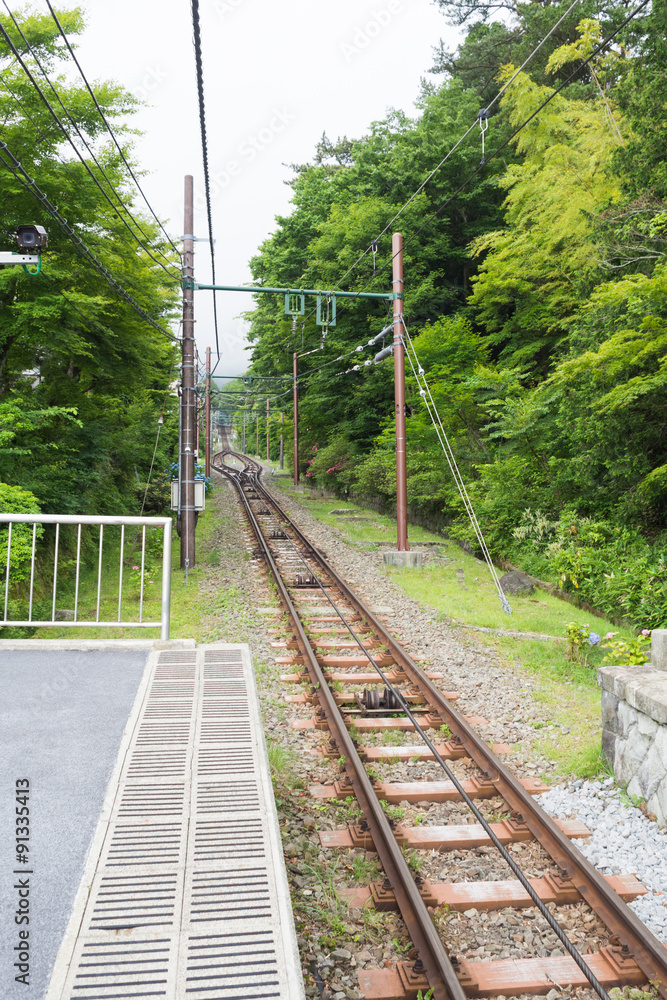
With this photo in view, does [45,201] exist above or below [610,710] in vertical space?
above

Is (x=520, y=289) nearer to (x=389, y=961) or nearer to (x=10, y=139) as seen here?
(x=10, y=139)

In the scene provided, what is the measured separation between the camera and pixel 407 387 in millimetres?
19688

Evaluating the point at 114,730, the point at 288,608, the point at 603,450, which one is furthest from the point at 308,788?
the point at 603,450

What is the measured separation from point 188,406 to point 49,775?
34.5ft

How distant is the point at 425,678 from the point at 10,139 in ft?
36.2

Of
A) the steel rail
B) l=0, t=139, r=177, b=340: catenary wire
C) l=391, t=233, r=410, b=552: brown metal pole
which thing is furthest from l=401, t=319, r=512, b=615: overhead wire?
l=0, t=139, r=177, b=340: catenary wire

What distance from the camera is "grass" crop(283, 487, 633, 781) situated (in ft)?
17.8

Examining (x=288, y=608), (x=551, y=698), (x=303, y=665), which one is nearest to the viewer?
(x=551, y=698)

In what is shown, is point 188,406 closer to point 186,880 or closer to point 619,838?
point 619,838

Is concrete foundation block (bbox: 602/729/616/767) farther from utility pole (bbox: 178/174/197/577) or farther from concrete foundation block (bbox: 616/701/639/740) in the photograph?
utility pole (bbox: 178/174/197/577)

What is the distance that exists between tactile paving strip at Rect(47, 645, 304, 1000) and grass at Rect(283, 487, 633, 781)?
2.24 meters

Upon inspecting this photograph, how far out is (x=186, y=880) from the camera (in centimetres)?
276

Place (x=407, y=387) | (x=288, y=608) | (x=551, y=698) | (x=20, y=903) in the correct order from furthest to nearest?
(x=407, y=387) < (x=288, y=608) < (x=551, y=698) < (x=20, y=903)

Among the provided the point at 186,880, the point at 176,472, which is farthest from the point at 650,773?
the point at 176,472
